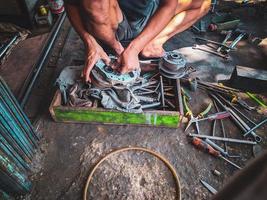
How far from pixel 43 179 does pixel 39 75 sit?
1.31m

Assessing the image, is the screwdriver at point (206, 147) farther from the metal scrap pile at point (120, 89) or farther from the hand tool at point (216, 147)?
the metal scrap pile at point (120, 89)

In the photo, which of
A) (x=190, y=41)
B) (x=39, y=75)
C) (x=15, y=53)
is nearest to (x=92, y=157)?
(x=39, y=75)

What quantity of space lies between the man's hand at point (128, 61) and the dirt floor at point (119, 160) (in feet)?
1.86

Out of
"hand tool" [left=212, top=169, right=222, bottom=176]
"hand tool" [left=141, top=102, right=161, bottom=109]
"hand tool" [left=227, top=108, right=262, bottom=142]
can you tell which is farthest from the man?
"hand tool" [left=212, top=169, right=222, bottom=176]

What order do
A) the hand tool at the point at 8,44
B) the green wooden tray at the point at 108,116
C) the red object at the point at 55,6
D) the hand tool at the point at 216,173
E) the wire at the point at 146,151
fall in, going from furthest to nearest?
the red object at the point at 55,6 → the hand tool at the point at 8,44 → the green wooden tray at the point at 108,116 → the hand tool at the point at 216,173 → the wire at the point at 146,151

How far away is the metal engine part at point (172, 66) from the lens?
245cm

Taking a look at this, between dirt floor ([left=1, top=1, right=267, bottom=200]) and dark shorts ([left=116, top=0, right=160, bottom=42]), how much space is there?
60cm

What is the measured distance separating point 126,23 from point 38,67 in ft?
3.84

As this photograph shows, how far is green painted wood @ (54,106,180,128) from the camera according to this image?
7.35ft

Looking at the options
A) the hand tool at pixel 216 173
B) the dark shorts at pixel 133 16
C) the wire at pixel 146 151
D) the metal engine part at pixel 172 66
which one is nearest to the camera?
the wire at pixel 146 151

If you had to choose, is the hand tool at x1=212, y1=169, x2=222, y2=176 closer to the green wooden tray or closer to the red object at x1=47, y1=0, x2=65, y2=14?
the green wooden tray

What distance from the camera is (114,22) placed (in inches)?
97.7

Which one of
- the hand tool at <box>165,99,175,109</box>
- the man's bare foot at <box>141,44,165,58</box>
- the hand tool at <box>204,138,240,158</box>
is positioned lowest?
the hand tool at <box>204,138,240,158</box>

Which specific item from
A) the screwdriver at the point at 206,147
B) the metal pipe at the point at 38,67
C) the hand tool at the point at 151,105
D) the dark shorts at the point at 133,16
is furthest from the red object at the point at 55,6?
the screwdriver at the point at 206,147
